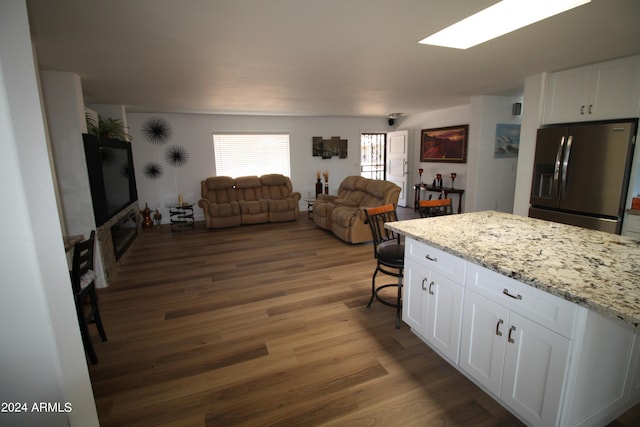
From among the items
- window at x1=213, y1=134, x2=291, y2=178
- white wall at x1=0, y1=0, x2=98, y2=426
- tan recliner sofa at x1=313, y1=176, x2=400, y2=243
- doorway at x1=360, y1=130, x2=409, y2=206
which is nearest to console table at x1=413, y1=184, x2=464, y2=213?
doorway at x1=360, y1=130, x2=409, y2=206

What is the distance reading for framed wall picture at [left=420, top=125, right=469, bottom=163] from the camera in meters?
6.71

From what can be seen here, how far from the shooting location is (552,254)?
1.72 meters

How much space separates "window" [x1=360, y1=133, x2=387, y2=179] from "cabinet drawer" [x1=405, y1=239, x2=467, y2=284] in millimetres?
6668

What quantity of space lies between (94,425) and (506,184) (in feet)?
21.1

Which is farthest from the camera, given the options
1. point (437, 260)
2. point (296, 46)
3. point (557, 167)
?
point (557, 167)

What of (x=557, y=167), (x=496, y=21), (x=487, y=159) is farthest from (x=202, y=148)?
(x=557, y=167)

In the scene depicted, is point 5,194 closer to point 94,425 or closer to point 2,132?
point 2,132

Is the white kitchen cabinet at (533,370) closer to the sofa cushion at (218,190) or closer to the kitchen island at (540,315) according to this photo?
the kitchen island at (540,315)

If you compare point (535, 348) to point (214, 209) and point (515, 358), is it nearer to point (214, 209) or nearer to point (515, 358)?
point (515, 358)

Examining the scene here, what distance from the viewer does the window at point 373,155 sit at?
29.1 ft

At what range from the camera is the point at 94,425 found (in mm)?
1360

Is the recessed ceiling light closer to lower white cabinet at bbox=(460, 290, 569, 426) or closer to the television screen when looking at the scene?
lower white cabinet at bbox=(460, 290, 569, 426)

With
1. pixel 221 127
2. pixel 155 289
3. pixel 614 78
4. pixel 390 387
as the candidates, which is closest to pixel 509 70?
pixel 614 78

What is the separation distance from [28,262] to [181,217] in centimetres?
591
